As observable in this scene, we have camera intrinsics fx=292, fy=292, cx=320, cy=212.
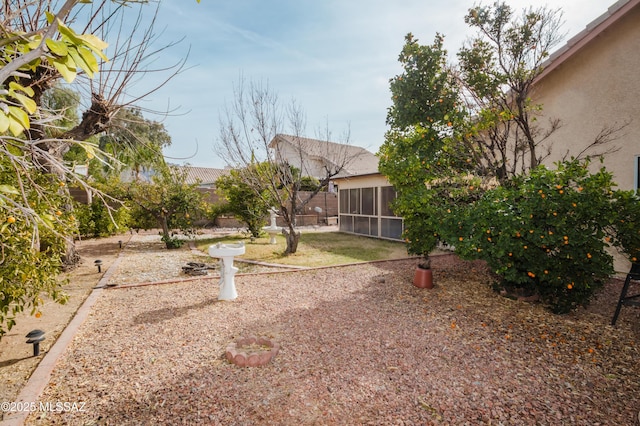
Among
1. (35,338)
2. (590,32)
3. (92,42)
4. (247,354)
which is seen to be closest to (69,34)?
(92,42)

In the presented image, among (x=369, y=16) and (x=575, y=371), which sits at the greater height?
(x=369, y=16)

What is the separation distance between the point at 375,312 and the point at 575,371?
241cm

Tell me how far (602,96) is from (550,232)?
181 inches

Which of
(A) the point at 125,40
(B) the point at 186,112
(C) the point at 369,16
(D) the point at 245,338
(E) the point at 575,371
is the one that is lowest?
(E) the point at 575,371

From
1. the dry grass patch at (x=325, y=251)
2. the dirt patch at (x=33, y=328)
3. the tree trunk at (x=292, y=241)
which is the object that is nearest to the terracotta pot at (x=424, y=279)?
the dry grass patch at (x=325, y=251)

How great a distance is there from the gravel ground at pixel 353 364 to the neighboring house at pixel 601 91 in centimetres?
307

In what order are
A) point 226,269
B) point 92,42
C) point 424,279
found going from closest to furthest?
point 92,42
point 226,269
point 424,279

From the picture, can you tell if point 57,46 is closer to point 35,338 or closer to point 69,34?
point 69,34

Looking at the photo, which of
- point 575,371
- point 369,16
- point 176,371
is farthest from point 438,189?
point 176,371

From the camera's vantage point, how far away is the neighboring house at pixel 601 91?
5.86m

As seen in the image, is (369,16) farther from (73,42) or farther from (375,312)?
(73,42)

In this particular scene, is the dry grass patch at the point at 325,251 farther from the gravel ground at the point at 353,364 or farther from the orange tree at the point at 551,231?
the orange tree at the point at 551,231

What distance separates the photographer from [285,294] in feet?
18.4

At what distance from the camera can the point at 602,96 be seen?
6340mm
